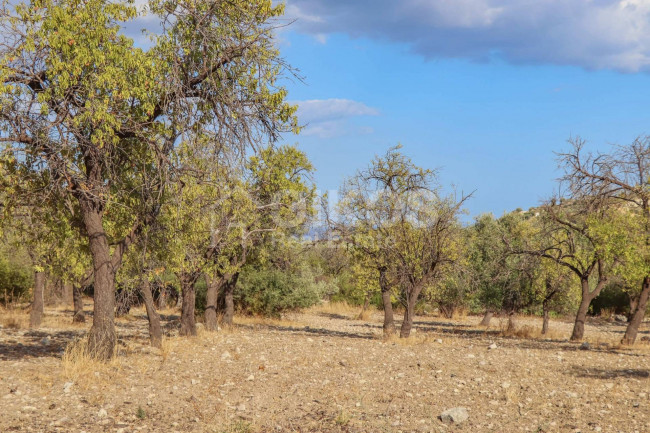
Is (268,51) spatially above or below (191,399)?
above

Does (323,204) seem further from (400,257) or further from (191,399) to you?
(191,399)

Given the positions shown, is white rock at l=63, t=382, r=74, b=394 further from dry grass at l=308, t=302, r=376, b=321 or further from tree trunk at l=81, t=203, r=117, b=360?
dry grass at l=308, t=302, r=376, b=321

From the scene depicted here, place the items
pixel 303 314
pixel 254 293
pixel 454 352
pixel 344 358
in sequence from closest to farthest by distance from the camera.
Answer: pixel 344 358 → pixel 454 352 → pixel 254 293 → pixel 303 314

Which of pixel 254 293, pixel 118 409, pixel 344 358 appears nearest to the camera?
pixel 118 409

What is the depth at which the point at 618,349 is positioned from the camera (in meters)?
22.9

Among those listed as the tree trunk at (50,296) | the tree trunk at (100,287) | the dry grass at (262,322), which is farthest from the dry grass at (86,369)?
the tree trunk at (50,296)

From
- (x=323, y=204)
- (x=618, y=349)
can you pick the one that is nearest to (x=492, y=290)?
(x=618, y=349)

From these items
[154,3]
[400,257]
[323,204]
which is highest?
[154,3]

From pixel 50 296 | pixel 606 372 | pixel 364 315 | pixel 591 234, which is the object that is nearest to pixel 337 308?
pixel 364 315

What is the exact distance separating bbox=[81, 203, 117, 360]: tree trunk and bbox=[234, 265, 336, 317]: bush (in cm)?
1813

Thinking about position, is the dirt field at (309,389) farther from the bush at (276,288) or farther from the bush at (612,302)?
the bush at (612,302)

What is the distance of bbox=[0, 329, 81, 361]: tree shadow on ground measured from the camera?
1586 centimetres

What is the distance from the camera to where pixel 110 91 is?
1316 cm

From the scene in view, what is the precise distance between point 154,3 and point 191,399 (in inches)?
339
